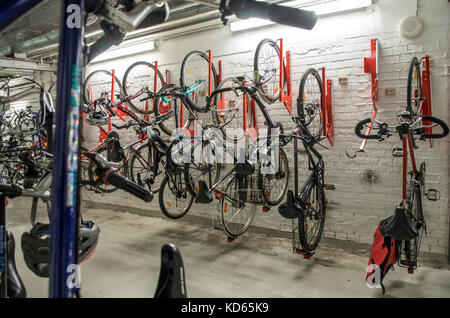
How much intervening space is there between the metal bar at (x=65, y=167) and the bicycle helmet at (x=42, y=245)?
0.58 m

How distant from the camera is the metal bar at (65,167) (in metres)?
0.91

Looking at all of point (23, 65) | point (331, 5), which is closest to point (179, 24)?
point (331, 5)

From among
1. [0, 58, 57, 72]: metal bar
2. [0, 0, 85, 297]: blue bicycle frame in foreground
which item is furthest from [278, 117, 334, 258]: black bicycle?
[0, 58, 57, 72]: metal bar

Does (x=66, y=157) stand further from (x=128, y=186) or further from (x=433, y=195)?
(x=433, y=195)

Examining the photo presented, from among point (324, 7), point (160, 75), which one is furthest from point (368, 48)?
point (160, 75)

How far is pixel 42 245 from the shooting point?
147 centimetres

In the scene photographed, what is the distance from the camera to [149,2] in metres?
1.07

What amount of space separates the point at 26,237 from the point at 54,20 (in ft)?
13.1

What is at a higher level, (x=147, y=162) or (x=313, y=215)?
(x=147, y=162)

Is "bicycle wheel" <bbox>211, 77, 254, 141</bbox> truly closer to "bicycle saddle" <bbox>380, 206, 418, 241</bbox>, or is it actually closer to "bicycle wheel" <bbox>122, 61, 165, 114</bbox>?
"bicycle wheel" <bbox>122, 61, 165, 114</bbox>

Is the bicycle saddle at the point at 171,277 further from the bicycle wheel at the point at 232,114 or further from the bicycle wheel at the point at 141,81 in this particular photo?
the bicycle wheel at the point at 141,81

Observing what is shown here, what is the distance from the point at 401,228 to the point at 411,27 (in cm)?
216

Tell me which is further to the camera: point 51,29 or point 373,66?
point 51,29

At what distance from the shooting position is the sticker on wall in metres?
3.28
